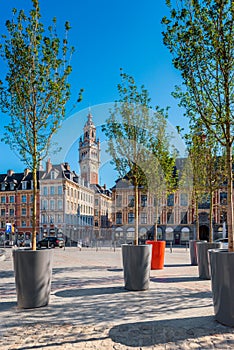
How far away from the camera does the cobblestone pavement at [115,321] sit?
3658 millimetres

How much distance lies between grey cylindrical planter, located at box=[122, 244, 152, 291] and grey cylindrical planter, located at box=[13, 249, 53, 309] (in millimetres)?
1837

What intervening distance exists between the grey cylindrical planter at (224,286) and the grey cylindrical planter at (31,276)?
8.17 ft

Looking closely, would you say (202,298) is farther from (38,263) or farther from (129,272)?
(38,263)

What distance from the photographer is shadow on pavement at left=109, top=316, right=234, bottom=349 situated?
3688mm

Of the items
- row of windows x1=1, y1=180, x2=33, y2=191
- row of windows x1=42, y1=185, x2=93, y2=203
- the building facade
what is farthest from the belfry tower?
row of windows x1=1, y1=180, x2=33, y2=191

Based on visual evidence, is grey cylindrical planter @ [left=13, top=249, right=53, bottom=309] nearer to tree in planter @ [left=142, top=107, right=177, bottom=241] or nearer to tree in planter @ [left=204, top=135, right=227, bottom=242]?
tree in planter @ [left=142, top=107, right=177, bottom=241]

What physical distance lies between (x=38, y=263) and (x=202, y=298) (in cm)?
296

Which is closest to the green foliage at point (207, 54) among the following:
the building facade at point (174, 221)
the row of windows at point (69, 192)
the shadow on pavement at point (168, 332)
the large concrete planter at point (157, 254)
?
the shadow on pavement at point (168, 332)

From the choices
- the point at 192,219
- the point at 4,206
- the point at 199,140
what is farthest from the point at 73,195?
the point at 199,140

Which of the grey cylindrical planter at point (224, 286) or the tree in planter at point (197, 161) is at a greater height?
the tree in planter at point (197, 161)

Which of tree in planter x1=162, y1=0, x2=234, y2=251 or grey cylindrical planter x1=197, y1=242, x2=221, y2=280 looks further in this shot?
grey cylindrical planter x1=197, y1=242, x2=221, y2=280

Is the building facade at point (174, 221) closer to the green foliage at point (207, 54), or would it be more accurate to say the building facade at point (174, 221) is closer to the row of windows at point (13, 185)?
the row of windows at point (13, 185)

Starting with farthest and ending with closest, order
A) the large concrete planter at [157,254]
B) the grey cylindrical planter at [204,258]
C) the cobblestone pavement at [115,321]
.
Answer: the large concrete planter at [157,254]
the grey cylindrical planter at [204,258]
the cobblestone pavement at [115,321]

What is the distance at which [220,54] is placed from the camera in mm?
5027
